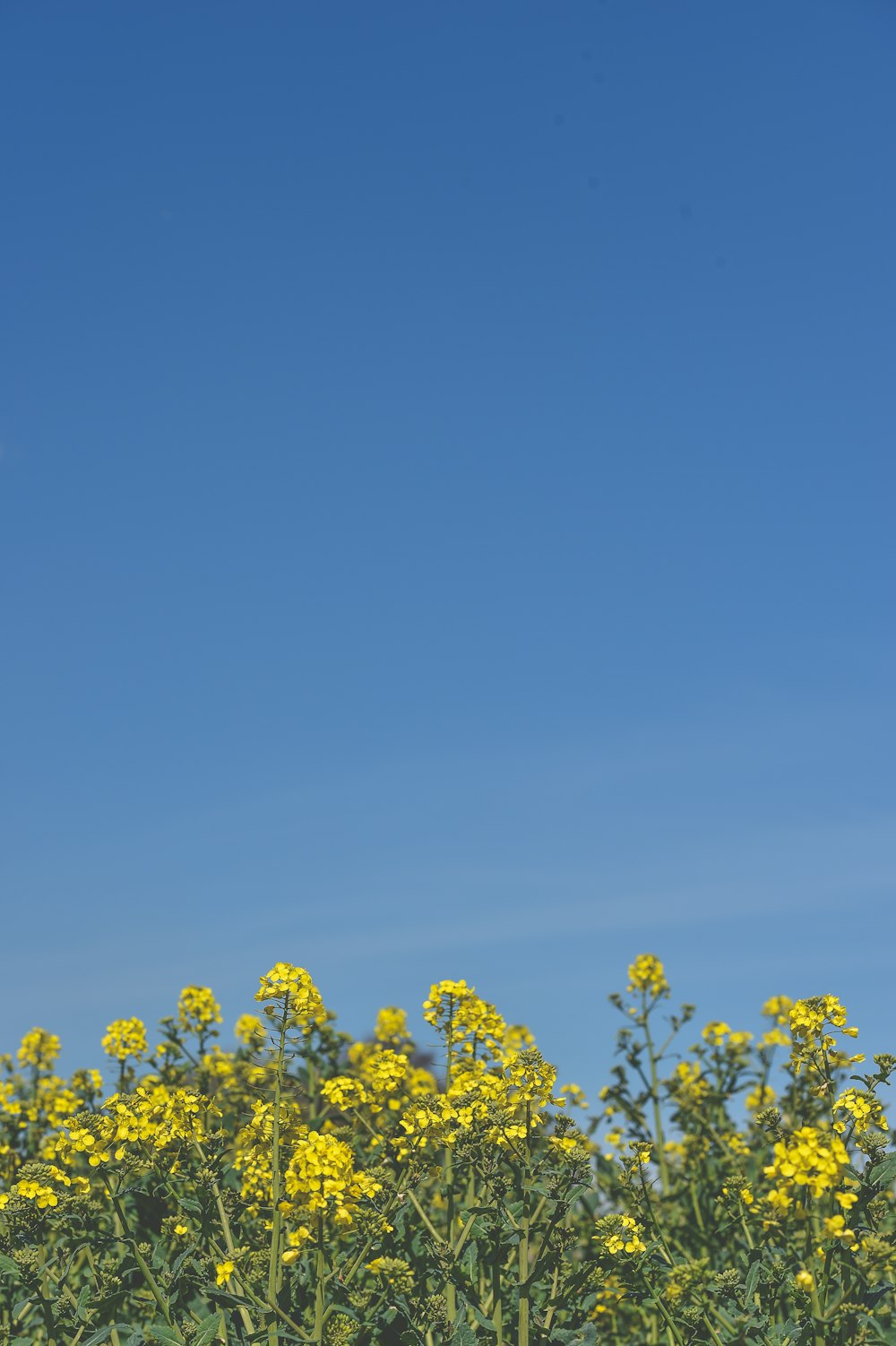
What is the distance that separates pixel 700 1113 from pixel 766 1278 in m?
3.47

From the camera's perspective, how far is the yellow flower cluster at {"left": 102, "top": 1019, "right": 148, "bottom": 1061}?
8.41 meters

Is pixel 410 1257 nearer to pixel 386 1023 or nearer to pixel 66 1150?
pixel 66 1150

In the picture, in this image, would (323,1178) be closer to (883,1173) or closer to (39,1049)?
(883,1173)

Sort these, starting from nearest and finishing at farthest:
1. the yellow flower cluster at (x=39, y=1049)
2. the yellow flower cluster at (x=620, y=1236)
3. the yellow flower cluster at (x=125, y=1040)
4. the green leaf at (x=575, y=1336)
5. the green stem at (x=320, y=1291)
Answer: the green stem at (x=320, y=1291) < the green leaf at (x=575, y=1336) < the yellow flower cluster at (x=620, y=1236) < the yellow flower cluster at (x=125, y=1040) < the yellow flower cluster at (x=39, y=1049)

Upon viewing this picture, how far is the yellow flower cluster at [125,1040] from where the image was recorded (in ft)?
27.6

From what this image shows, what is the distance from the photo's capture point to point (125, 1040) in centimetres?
845

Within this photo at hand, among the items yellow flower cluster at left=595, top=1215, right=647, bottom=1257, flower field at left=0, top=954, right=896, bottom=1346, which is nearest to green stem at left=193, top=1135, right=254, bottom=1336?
flower field at left=0, top=954, right=896, bottom=1346

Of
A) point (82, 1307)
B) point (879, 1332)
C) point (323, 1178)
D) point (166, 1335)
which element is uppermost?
point (323, 1178)

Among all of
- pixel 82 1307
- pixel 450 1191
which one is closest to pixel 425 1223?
pixel 450 1191

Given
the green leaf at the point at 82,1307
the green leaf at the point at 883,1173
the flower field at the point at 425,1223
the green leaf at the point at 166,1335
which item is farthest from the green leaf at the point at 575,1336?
the green leaf at the point at 82,1307

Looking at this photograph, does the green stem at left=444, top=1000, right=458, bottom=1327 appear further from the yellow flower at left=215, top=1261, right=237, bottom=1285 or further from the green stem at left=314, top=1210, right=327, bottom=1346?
the yellow flower at left=215, top=1261, right=237, bottom=1285

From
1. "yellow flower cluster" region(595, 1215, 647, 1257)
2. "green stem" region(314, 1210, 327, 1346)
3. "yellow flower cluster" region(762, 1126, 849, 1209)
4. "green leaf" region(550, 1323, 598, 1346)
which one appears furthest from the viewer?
"yellow flower cluster" region(595, 1215, 647, 1257)

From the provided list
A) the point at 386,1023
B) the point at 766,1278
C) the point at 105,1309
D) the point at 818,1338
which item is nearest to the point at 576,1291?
the point at 766,1278

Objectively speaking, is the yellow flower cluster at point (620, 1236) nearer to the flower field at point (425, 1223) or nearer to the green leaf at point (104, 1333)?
the flower field at point (425, 1223)
